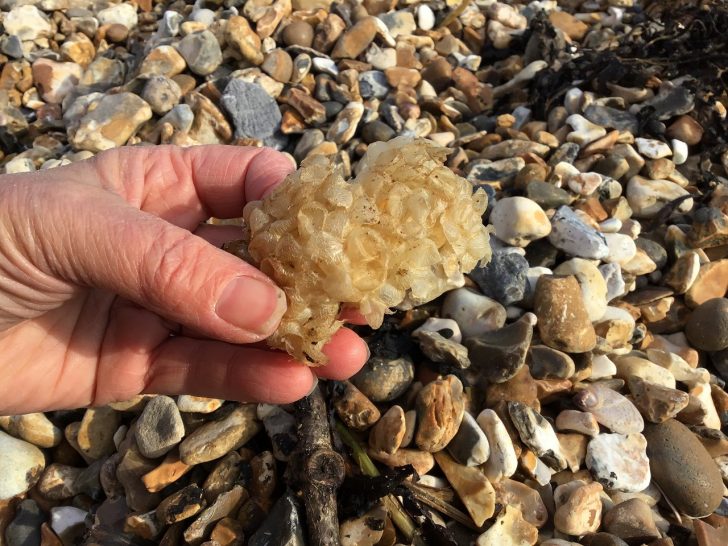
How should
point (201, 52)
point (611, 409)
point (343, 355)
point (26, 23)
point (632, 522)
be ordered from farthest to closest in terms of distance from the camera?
point (26, 23)
point (201, 52)
point (611, 409)
point (632, 522)
point (343, 355)

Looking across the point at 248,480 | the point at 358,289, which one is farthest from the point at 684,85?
the point at 248,480

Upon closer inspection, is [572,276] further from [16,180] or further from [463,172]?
[16,180]

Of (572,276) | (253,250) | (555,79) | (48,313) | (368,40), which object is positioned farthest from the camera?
(368,40)

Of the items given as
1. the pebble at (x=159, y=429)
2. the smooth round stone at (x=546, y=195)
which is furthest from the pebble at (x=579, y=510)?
the pebble at (x=159, y=429)

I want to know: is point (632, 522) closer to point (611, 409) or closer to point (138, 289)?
point (611, 409)

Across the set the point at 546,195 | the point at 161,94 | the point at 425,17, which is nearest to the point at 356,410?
the point at 546,195

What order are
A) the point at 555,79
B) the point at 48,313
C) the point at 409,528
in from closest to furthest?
the point at 48,313
the point at 409,528
the point at 555,79

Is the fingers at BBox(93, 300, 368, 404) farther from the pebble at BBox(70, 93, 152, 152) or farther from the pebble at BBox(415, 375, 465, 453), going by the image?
the pebble at BBox(70, 93, 152, 152)
